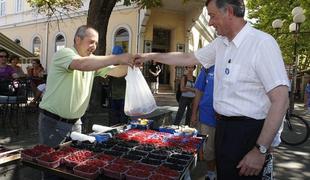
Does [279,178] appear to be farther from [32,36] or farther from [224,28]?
[32,36]

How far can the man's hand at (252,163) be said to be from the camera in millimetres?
2455

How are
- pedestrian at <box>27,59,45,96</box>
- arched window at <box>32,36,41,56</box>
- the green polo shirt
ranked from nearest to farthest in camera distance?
the green polo shirt < pedestrian at <box>27,59,45,96</box> < arched window at <box>32,36,41,56</box>

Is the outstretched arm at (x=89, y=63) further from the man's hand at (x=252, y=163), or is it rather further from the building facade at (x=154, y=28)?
the building facade at (x=154, y=28)

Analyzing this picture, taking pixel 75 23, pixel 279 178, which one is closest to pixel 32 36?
pixel 75 23

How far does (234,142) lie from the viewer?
2686mm

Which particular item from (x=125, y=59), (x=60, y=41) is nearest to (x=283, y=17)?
(x=60, y=41)

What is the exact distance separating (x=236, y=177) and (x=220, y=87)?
69cm

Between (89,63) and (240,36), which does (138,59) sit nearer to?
(89,63)

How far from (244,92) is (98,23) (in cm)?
795

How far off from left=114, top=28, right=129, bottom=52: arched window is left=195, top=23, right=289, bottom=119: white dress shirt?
58.8 ft

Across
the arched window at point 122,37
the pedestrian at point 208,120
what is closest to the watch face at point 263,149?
the pedestrian at point 208,120

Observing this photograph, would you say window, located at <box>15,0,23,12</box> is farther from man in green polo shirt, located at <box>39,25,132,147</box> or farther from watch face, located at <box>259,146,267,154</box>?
watch face, located at <box>259,146,267,154</box>

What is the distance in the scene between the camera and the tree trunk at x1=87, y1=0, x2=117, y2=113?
9883mm

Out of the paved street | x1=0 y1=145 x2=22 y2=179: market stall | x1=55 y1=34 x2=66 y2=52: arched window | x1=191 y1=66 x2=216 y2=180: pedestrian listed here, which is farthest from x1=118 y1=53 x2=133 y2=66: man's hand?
x1=55 y1=34 x2=66 y2=52: arched window
